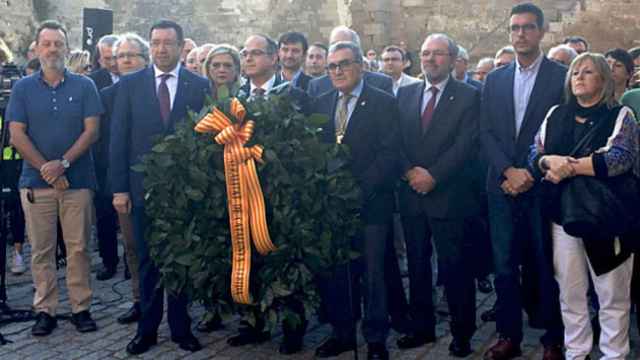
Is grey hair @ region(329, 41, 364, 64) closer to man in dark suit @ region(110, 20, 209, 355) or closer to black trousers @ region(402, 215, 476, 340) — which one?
man in dark suit @ region(110, 20, 209, 355)

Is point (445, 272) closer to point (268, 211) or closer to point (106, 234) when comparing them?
point (268, 211)

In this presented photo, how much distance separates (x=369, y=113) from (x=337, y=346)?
170 cm

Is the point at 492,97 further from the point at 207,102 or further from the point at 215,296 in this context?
the point at 215,296

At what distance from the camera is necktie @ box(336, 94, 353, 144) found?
5.45 metres

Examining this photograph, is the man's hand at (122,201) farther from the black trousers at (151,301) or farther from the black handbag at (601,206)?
the black handbag at (601,206)

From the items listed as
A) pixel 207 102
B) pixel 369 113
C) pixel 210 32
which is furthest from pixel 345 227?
pixel 210 32

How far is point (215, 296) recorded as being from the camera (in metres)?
4.91

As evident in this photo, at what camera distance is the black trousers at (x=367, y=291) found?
535cm

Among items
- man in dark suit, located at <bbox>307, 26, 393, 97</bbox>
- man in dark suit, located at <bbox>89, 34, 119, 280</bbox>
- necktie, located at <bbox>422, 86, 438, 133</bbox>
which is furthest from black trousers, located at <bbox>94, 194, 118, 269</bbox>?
necktie, located at <bbox>422, 86, 438, 133</bbox>

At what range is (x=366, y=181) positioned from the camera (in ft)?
17.4

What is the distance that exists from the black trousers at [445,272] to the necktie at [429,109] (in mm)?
693

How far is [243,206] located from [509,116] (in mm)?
1963

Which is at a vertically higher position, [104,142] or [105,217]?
[104,142]

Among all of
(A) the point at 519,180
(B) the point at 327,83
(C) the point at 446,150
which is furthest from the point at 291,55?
(A) the point at 519,180
